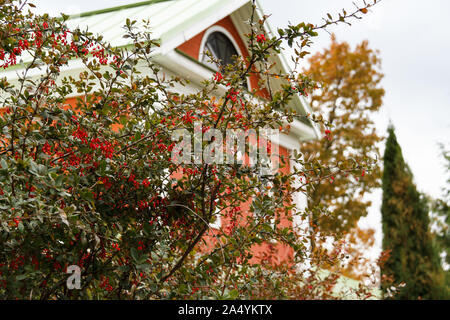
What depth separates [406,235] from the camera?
35.2 ft

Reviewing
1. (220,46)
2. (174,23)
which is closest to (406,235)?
(220,46)

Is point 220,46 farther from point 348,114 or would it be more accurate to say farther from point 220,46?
point 348,114

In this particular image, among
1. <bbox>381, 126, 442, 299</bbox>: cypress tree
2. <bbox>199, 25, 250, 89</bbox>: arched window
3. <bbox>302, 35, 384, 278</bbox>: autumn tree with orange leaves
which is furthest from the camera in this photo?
<bbox>302, 35, 384, 278</bbox>: autumn tree with orange leaves

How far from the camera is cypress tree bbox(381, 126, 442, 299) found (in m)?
10.3

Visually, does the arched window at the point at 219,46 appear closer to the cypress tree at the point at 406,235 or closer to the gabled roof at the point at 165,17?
the gabled roof at the point at 165,17

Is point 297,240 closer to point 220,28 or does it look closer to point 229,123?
point 229,123

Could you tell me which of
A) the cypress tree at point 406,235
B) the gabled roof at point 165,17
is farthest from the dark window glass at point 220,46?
the cypress tree at point 406,235

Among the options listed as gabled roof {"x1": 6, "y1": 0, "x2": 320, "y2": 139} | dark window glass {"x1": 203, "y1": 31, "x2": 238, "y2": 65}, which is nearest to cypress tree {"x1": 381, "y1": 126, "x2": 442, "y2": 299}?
gabled roof {"x1": 6, "y1": 0, "x2": 320, "y2": 139}

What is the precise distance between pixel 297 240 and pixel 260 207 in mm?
512

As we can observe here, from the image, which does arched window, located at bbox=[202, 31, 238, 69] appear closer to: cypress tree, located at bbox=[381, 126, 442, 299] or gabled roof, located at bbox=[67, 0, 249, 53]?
gabled roof, located at bbox=[67, 0, 249, 53]

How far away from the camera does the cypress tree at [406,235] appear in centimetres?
1032
